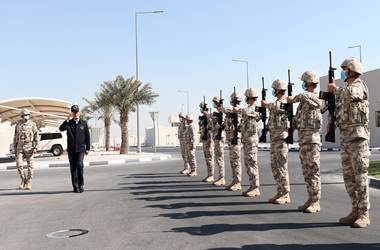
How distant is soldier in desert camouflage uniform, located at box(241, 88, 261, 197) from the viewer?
909cm

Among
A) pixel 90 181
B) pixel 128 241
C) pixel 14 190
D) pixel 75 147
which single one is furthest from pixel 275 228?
pixel 90 181

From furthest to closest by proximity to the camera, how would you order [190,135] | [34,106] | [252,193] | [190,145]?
[34,106], [190,135], [190,145], [252,193]

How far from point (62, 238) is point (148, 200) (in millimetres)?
3379

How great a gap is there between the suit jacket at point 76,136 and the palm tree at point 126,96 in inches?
907

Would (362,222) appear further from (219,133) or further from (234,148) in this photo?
(219,133)

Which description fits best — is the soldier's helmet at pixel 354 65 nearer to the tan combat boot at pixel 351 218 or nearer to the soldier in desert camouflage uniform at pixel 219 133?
the tan combat boot at pixel 351 218

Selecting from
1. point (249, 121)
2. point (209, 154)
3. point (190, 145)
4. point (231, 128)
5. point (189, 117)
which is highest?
point (189, 117)

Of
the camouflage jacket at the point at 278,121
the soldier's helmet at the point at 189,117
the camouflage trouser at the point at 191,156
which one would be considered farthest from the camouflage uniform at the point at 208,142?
the camouflage jacket at the point at 278,121

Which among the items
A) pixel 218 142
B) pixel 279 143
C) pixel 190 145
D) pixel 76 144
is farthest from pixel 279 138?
pixel 190 145

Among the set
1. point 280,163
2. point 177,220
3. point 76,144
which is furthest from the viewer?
point 76,144

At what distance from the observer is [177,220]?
6.82 metres

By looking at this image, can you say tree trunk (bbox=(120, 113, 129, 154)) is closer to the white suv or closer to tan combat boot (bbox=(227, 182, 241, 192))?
the white suv

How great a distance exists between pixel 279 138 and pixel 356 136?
222 cm

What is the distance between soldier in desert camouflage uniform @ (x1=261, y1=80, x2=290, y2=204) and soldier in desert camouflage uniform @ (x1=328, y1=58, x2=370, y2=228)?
1.95 meters
